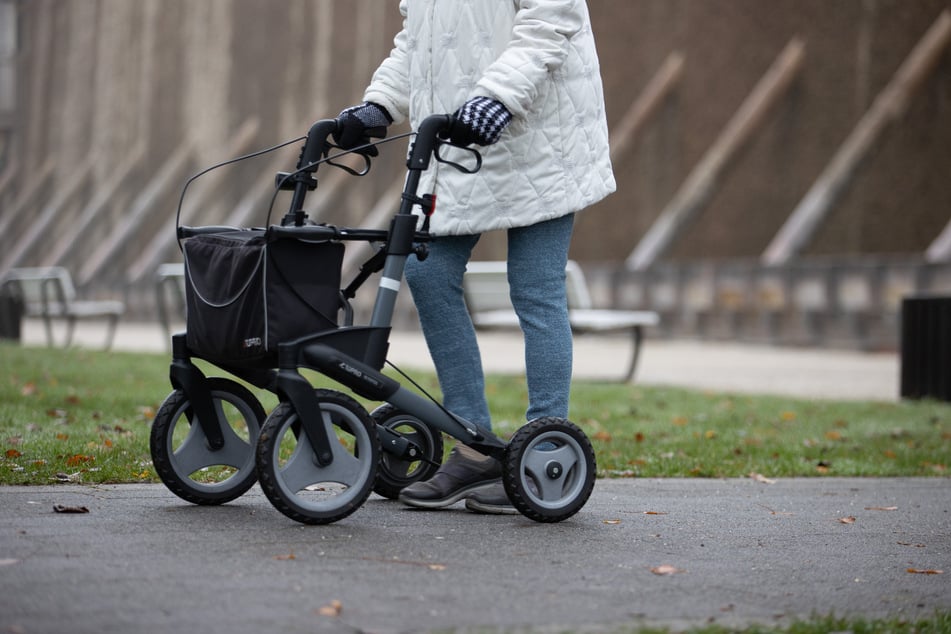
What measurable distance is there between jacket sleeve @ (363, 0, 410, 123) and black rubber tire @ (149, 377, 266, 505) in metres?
0.92

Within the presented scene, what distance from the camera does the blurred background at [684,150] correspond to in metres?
18.1

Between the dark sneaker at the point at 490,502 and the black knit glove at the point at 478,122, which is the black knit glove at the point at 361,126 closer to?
the black knit glove at the point at 478,122

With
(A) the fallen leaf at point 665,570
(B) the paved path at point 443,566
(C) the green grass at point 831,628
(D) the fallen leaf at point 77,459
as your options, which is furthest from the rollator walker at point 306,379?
(C) the green grass at point 831,628

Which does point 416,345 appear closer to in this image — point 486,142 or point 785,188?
point 785,188

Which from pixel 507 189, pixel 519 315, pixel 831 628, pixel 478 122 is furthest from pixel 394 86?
pixel 831 628

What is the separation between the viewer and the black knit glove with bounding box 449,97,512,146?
3855mm

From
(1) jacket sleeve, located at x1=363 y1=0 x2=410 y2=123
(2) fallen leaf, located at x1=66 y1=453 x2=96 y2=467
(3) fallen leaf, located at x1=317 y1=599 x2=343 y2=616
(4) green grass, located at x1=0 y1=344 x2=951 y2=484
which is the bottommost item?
(4) green grass, located at x1=0 y1=344 x2=951 y2=484

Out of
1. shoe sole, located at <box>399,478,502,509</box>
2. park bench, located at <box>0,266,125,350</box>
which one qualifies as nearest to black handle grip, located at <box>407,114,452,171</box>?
shoe sole, located at <box>399,478,502,509</box>

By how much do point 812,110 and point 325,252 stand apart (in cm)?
1894

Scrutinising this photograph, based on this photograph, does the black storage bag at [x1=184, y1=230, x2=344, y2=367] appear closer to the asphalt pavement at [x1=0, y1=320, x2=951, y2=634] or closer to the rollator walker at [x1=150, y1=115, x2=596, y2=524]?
the rollator walker at [x1=150, y1=115, x2=596, y2=524]

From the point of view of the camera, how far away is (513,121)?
4.17m

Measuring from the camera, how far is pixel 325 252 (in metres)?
3.75

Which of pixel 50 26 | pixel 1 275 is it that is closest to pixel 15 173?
pixel 50 26

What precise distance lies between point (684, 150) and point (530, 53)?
2047 centimetres
